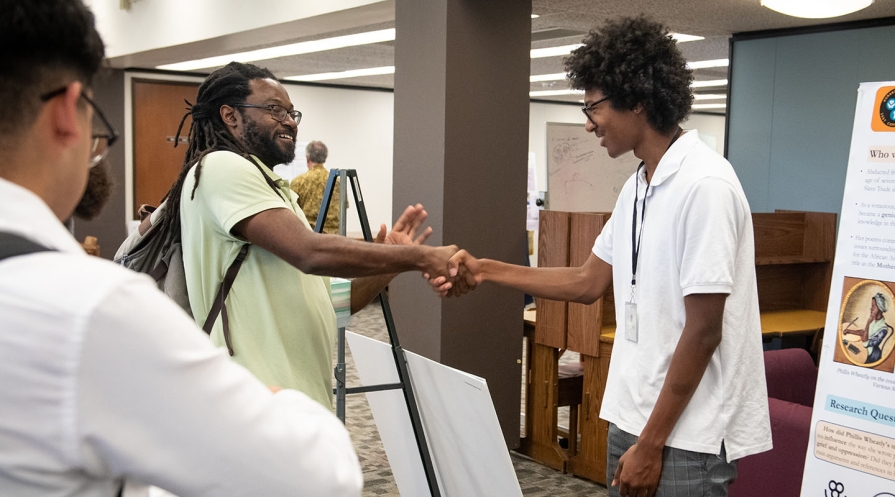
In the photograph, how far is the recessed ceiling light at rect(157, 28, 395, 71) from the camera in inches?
273

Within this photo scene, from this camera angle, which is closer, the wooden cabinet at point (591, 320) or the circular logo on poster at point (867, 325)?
the circular logo on poster at point (867, 325)

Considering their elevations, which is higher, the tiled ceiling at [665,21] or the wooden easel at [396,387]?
the tiled ceiling at [665,21]

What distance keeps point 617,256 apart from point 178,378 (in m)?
1.41

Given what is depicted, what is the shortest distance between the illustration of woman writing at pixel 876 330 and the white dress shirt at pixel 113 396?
79.6 inches

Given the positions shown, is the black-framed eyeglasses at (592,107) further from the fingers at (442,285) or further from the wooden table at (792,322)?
the wooden table at (792,322)

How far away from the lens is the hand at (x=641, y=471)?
170 centimetres

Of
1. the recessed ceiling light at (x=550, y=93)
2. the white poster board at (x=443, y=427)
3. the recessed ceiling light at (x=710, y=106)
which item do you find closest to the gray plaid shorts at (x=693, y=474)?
the white poster board at (x=443, y=427)

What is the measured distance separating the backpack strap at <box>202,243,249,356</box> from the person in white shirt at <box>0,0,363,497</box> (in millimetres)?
1146

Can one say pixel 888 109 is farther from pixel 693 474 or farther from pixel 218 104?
pixel 218 104

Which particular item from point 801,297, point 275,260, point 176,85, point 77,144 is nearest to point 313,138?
point 176,85

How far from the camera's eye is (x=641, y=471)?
1.70m

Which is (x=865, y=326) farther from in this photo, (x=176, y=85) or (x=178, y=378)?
(x=176, y=85)

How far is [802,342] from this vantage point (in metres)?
4.60

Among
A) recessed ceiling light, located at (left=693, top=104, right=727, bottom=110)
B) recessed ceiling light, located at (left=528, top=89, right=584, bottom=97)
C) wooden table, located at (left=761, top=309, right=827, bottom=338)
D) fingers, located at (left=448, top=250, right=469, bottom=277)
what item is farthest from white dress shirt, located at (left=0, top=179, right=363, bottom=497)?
recessed ceiling light, located at (left=693, top=104, right=727, bottom=110)
